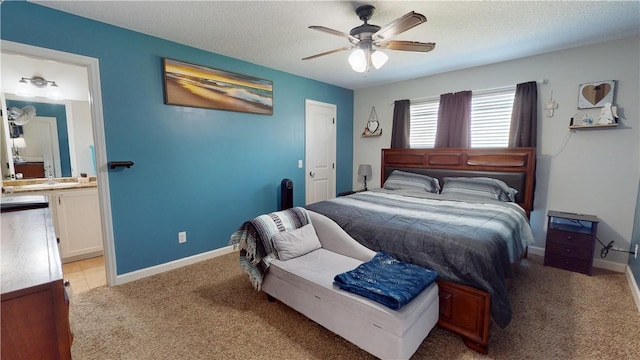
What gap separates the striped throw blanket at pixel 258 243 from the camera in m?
2.29

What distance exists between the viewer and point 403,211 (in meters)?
2.62

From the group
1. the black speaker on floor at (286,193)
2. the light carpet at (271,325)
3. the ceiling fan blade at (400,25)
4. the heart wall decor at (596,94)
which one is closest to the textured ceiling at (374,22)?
the ceiling fan blade at (400,25)

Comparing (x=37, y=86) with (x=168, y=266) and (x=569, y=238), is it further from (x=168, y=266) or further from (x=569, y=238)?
(x=569, y=238)

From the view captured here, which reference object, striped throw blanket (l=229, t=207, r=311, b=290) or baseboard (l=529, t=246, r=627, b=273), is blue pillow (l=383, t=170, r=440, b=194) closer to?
baseboard (l=529, t=246, r=627, b=273)

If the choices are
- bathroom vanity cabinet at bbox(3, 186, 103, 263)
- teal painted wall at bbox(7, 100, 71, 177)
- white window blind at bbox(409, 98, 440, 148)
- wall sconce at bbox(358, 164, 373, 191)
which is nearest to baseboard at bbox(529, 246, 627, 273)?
white window blind at bbox(409, 98, 440, 148)

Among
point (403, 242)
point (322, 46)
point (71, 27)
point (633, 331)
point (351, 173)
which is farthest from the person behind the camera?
point (351, 173)

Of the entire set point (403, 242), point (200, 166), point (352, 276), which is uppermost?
point (200, 166)

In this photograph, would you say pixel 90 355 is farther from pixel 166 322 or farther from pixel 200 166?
pixel 200 166

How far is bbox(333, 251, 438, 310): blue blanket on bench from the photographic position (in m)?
1.59

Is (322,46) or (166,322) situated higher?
(322,46)

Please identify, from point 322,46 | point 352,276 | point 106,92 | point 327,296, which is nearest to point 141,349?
point 327,296

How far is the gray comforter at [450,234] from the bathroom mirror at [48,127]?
3.44 metres

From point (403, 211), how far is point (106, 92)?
116 inches

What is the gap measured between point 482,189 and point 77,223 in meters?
4.83
